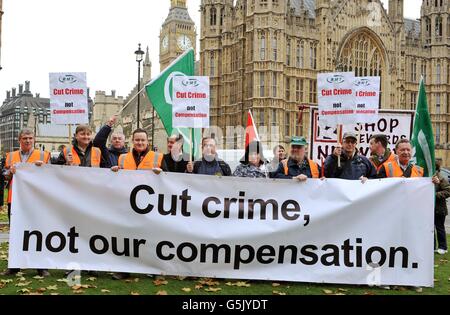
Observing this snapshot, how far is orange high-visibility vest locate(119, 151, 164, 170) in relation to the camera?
300 inches

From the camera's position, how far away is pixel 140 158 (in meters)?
7.72

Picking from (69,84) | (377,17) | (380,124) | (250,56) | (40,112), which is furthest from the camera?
(40,112)

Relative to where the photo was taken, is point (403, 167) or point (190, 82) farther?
point (403, 167)

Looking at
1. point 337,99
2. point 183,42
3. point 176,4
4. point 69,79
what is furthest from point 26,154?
point 176,4

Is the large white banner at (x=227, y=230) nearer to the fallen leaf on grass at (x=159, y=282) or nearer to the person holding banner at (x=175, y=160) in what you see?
the fallen leaf on grass at (x=159, y=282)

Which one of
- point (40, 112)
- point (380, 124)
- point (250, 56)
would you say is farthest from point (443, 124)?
point (40, 112)

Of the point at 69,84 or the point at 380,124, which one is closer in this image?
the point at 69,84

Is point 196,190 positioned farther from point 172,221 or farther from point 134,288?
point 134,288

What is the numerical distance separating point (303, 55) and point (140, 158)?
147 feet

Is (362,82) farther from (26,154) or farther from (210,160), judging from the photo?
(26,154)

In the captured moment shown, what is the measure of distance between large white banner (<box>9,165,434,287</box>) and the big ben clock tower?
94.7 meters

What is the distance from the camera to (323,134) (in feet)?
39.2

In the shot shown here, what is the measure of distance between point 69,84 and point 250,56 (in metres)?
41.5

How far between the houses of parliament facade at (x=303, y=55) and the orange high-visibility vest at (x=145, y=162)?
38737 millimetres
